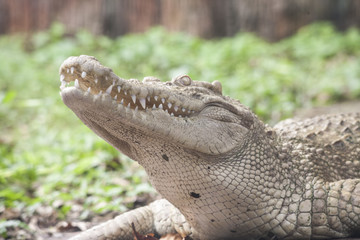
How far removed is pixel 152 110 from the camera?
93.4 inches

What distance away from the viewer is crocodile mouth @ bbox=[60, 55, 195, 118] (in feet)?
7.13

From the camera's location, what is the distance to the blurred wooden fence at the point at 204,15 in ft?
38.8

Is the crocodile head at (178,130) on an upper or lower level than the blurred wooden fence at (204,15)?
lower

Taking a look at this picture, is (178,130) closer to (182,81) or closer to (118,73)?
(182,81)

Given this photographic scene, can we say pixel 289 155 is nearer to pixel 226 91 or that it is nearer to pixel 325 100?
pixel 226 91

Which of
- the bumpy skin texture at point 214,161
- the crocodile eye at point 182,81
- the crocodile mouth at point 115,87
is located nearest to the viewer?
the crocodile mouth at point 115,87

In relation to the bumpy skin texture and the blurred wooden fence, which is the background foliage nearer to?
the blurred wooden fence

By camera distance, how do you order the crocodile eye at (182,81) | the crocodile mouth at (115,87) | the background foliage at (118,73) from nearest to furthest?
the crocodile mouth at (115,87)
the crocodile eye at (182,81)
the background foliage at (118,73)

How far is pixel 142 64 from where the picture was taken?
928 cm

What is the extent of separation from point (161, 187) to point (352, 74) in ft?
20.7

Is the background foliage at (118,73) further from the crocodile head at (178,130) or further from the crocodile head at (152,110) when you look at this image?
the crocodile head at (152,110)

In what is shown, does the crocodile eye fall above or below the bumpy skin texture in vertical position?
above

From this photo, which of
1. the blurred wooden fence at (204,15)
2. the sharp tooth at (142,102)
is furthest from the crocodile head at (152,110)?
the blurred wooden fence at (204,15)

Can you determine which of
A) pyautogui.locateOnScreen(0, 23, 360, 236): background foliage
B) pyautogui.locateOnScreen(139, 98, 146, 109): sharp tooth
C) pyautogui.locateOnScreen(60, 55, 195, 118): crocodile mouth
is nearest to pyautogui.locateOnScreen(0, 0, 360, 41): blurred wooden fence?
pyautogui.locateOnScreen(0, 23, 360, 236): background foliage
